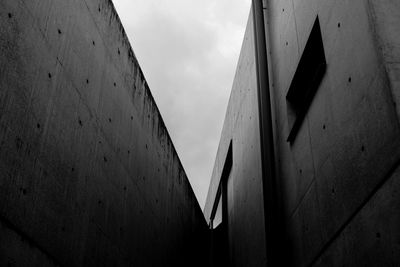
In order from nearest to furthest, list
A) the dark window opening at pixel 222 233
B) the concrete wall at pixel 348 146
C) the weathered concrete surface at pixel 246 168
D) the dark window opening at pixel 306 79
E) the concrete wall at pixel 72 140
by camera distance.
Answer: the concrete wall at pixel 348 146 → the concrete wall at pixel 72 140 → the dark window opening at pixel 306 79 → the weathered concrete surface at pixel 246 168 → the dark window opening at pixel 222 233

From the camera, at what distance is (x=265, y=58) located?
7039mm

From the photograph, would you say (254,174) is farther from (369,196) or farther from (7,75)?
(7,75)

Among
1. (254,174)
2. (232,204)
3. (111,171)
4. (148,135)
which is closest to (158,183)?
(148,135)

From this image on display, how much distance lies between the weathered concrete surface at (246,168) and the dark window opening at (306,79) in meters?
2.09

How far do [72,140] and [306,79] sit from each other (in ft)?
9.16

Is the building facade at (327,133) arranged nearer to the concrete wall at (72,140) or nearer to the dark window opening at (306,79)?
the dark window opening at (306,79)

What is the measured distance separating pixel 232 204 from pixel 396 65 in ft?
28.7

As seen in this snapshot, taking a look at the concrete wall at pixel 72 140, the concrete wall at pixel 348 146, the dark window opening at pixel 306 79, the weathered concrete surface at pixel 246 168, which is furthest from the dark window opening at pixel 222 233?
the concrete wall at pixel 348 146

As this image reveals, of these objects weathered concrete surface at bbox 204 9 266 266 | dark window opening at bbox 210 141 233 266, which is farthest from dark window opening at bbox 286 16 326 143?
dark window opening at bbox 210 141 233 266

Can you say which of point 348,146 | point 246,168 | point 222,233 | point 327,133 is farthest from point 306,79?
point 222,233

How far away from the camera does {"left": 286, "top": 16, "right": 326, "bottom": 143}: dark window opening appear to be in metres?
4.81

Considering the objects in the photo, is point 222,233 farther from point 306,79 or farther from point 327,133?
point 327,133

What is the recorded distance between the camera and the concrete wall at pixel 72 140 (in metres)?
3.31

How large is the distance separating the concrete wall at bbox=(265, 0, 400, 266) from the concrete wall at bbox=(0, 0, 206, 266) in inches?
84.3
